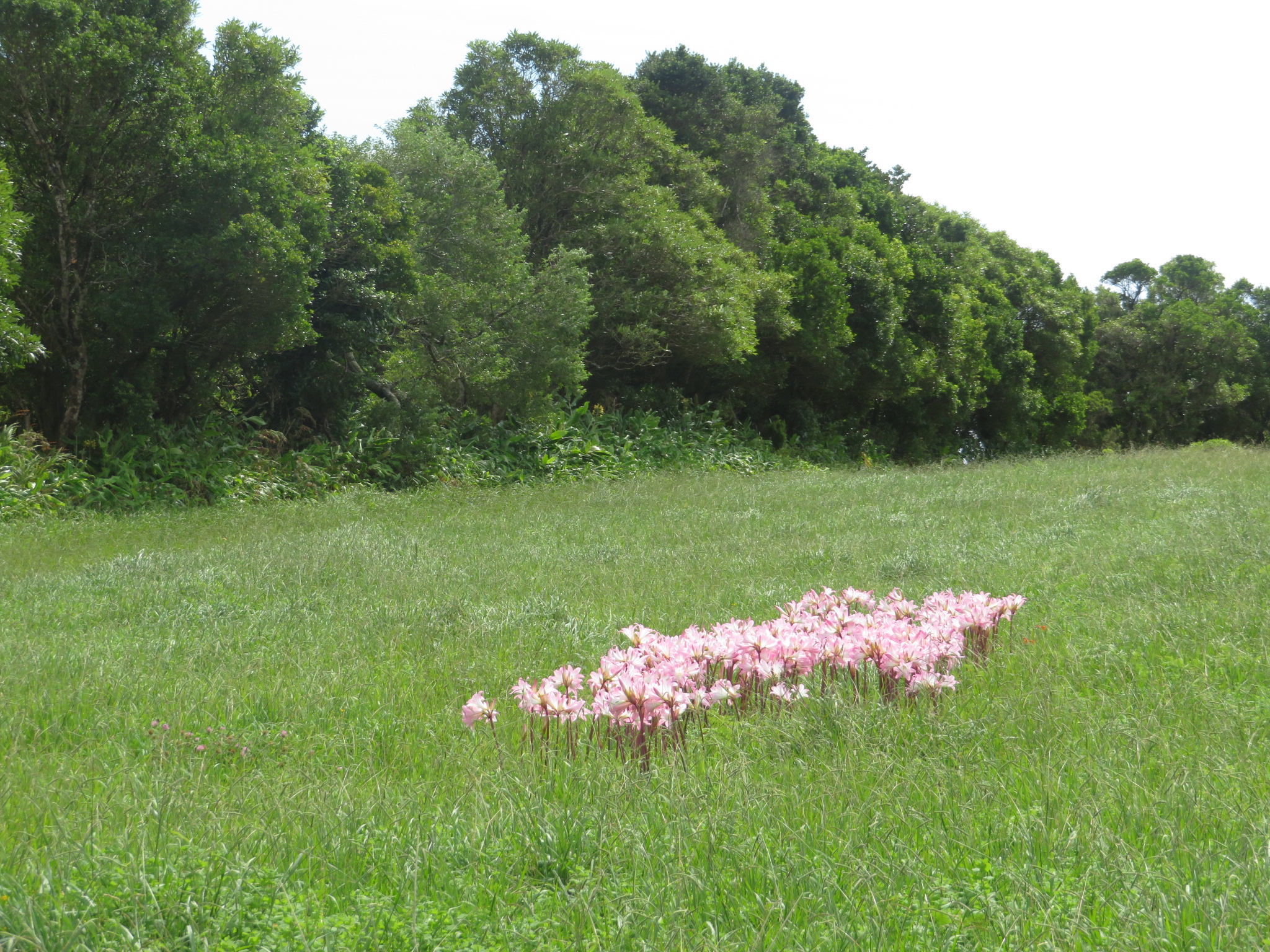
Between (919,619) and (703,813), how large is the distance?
7.04 ft

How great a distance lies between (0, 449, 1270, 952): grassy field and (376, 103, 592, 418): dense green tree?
1244 centimetres

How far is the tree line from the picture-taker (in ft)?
46.6

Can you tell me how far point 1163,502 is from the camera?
37.8 feet

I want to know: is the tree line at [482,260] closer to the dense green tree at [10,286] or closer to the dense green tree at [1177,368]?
the dense green tree at [10,286]

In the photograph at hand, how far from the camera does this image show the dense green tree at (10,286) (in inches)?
476

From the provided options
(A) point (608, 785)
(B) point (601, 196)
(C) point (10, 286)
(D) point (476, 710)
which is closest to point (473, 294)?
(B) point (601, 196)

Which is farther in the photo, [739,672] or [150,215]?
[150,215]

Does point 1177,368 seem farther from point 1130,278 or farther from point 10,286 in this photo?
point 10,286

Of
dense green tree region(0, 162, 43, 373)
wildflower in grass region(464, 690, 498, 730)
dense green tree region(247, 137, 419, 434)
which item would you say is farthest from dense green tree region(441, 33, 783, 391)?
wildflower in grass region(464, 690, 498, 730)

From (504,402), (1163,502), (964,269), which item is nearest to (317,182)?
(504,402)

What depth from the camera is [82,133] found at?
14.0m

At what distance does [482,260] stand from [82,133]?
309 inches

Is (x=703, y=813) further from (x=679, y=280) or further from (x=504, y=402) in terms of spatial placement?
(x=679, y=280)

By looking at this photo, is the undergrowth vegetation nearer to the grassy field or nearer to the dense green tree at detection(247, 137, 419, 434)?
the dense green tree at detection(247, 137, 419, 434)
